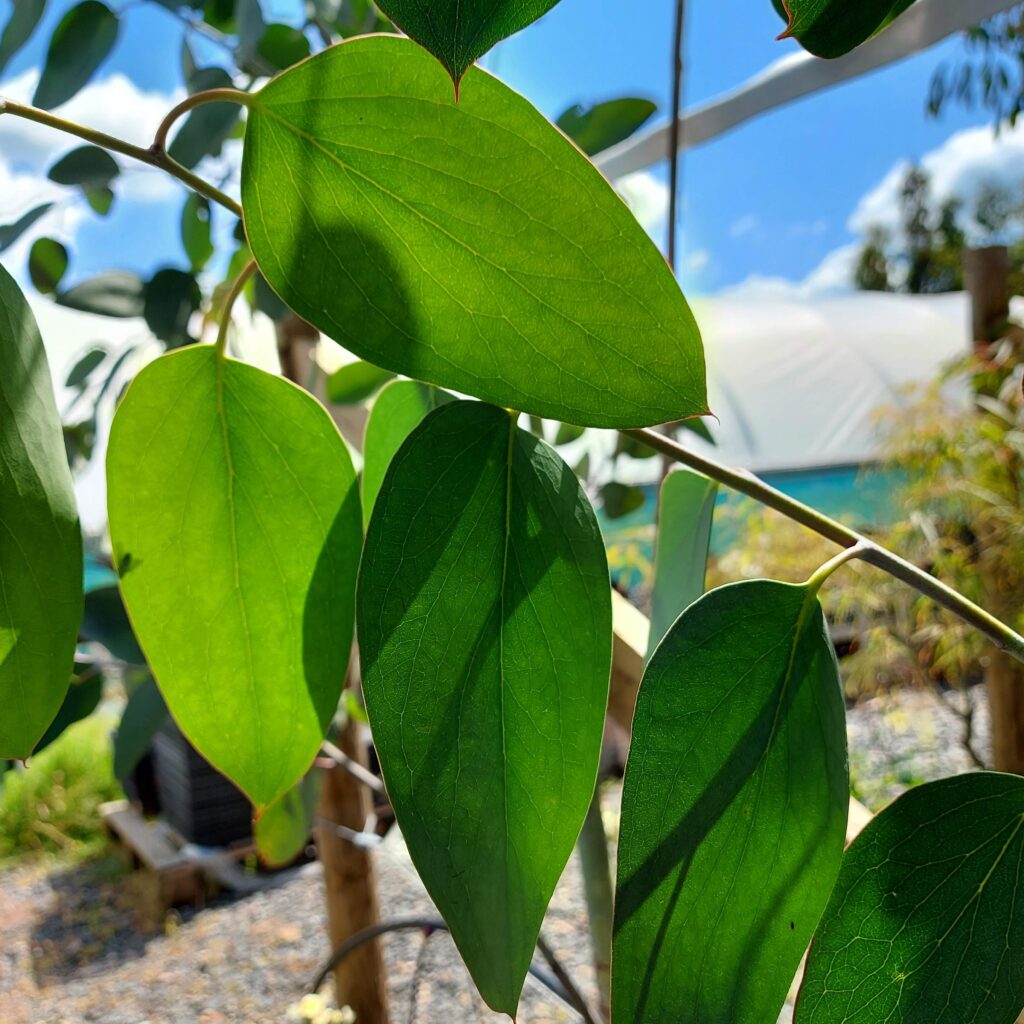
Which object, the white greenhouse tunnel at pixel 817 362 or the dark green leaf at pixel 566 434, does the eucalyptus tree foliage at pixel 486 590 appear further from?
the white greenhouse tunnel at pixel 817 362

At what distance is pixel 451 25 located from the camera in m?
0.11

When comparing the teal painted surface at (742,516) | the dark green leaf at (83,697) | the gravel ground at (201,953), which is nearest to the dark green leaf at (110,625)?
the dark green leaf at (83,697)

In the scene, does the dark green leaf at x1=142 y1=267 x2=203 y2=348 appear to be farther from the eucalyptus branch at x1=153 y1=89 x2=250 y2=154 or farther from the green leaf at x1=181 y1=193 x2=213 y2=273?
the eucalyptus branch at x1=153 y1=89 x2=250 y2=154

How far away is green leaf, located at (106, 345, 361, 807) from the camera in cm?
17

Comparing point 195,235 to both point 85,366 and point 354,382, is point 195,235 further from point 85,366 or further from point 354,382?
point 354,382

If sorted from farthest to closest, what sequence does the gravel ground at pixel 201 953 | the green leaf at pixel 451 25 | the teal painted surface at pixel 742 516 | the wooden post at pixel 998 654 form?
the teal painted surface at pixel 742 516 < the gravel ground at pixel 201 953 < the wooden post at pixel 998 654 < the green leaf at pixel 451 25

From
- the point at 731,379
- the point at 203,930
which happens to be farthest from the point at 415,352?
the point at 731,379

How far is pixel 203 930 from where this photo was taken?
Result: 177 cm

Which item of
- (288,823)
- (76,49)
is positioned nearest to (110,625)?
(288,823)

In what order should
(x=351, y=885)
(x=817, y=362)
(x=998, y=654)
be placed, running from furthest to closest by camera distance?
1. (x=817, y=362)
2. (x=998, y=654)
3. (x=351, y=885)

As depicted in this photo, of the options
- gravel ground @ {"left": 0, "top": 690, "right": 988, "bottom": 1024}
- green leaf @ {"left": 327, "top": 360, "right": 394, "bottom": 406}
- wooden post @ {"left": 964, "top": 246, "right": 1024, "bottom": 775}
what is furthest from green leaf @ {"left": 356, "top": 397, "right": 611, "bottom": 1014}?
gravel ground @ {"left": 0, "top": 690, "right": 988, "bottom": 1024}

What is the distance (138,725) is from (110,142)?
0.44 meters

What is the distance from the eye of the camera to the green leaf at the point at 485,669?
138 millimetres

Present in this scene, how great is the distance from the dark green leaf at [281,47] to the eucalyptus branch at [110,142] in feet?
1.17
